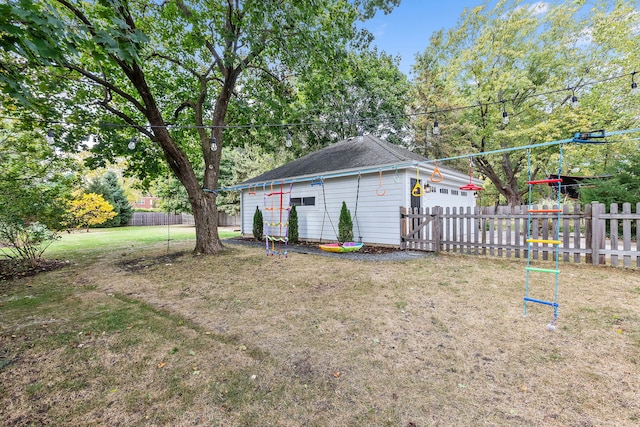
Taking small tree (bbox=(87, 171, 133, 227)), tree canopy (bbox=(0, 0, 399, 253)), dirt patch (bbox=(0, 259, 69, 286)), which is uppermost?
tree canopy (bbox=(0, 0, 399, 253))

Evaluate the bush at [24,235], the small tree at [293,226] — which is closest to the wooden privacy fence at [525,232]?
the small tree at [293,226]

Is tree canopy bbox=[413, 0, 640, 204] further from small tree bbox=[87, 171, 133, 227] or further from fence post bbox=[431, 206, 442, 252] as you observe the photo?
small tree bbox=[87, 171, 133, 227]

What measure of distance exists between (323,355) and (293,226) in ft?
27.8

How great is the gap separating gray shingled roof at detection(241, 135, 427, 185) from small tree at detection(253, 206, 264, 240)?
1.74 metres

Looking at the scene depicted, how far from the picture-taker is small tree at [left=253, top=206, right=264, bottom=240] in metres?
12.2

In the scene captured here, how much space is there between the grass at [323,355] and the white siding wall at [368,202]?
4067 millimetres

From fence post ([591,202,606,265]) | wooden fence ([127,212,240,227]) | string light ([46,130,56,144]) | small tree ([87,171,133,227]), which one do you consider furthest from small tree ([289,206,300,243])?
small tree ([87,171,133,227])

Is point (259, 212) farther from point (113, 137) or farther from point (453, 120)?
point (453, 120)

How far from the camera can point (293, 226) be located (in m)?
10.8

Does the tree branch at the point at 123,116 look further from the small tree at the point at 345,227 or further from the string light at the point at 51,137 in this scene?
the small tree at the point at 345,227

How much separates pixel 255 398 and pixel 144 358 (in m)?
1.26

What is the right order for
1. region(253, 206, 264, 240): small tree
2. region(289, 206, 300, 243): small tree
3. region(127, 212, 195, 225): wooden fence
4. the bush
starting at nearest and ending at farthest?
the bush < region(289, 206, 300, 243): small tree < region(253, 206, 264, 240): small tree < region(127, 212, 195, 225): wooden fence


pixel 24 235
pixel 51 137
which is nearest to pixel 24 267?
pixel 24 235

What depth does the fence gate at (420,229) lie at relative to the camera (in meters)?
7.65
